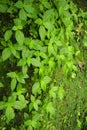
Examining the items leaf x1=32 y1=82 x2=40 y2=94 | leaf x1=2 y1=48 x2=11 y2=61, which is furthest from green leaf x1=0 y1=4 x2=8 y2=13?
leaf x1=32 y1=82 x2=40 y2=94

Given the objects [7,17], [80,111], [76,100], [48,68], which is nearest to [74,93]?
[76,100]

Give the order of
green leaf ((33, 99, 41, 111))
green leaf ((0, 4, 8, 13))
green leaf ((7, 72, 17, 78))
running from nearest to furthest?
1. green leaf ((0, 4, 8, 13))
2. green leaf ((7, 72, 17, 78))
3. green leaf ((33, 99, 41, 111))

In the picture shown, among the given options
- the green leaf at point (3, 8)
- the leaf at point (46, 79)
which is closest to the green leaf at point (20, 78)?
the leaf at point (46, 79)

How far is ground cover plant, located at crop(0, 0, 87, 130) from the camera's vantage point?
6.93 ft

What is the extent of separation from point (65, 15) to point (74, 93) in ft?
3.08

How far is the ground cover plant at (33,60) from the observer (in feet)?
6.93

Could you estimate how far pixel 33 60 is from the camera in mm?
2170

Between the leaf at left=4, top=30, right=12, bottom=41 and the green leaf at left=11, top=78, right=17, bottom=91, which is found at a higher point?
the leaf at left=4, top=30, right=12, bottom=41

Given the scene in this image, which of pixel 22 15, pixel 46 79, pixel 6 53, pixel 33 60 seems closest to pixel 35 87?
pixel 46 79

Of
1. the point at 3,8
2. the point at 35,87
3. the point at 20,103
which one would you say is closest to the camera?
the point at 3,8

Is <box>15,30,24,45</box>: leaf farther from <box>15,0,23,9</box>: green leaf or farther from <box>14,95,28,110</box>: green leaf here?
<box>14,95,28,110</box>: green leaf

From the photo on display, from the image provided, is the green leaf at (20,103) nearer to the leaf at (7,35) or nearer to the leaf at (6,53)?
the leaf at (6,53)

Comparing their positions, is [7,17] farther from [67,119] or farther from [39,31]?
[67,119]

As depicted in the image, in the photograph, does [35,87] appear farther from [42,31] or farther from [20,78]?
[42,31]
